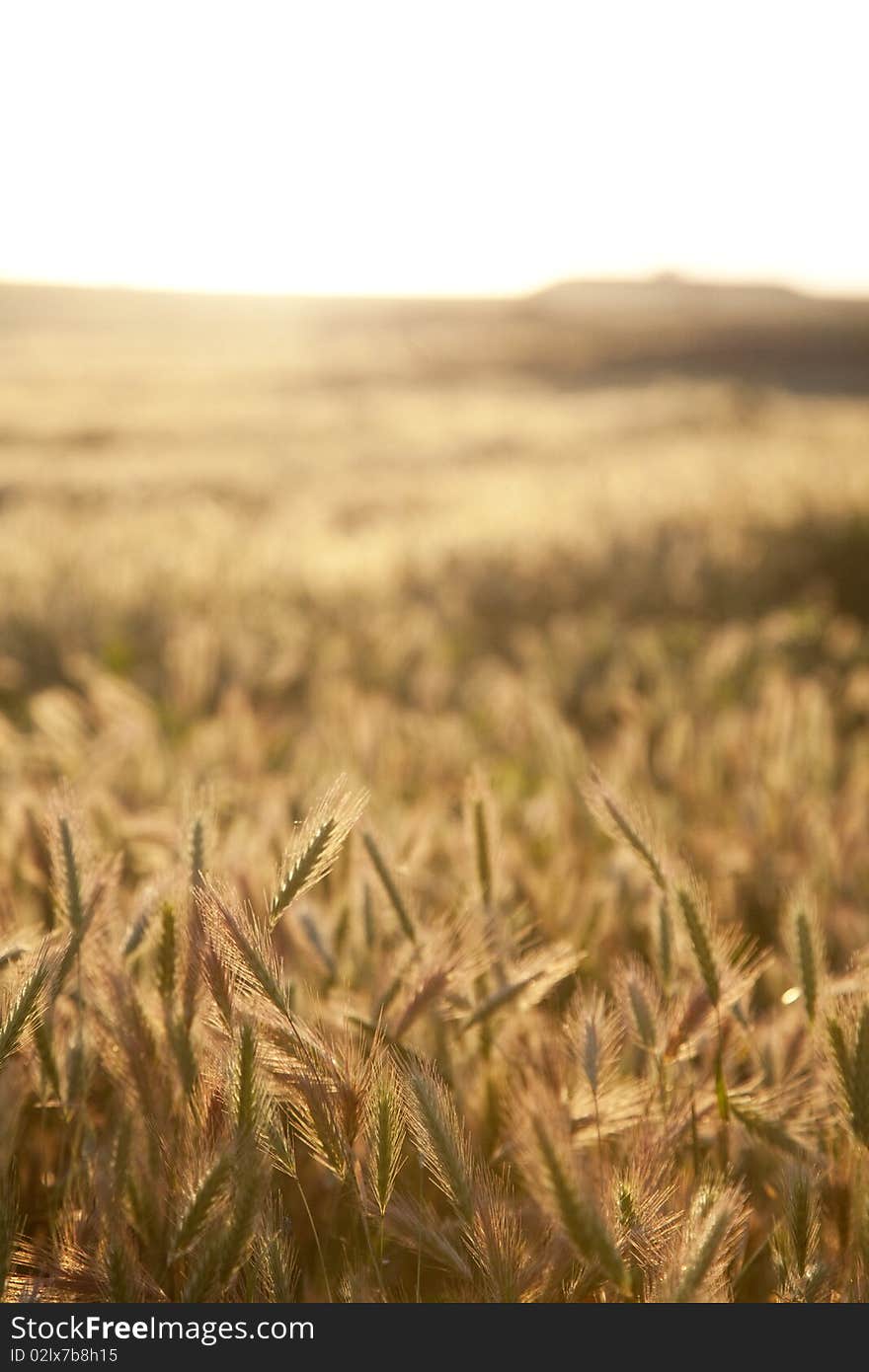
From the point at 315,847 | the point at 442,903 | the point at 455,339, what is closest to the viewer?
the point at 315,847

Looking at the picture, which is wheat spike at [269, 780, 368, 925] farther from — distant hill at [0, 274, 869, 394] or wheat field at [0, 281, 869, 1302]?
distant hill at [0, 274, 869, 394]

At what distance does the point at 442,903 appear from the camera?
1561mm

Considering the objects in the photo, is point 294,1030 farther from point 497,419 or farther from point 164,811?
point 497,419

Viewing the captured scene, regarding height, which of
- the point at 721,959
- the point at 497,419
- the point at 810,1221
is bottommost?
the point at 810,1221

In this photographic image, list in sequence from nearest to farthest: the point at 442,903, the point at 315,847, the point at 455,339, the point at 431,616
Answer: the point at 315,847 < the point at 442,903 < the point at 431,616 < the point at 455,339

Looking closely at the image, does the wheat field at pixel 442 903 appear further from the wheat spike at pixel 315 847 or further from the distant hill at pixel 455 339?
the distant hill at pixel 455 339

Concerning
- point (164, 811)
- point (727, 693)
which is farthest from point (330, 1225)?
point (727, 693)

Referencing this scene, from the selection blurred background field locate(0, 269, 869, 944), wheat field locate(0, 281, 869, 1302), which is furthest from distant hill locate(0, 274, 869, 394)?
wheat field locate(0, 281, 869, 1302)

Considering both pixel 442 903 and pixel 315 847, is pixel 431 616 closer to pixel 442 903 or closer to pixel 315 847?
pixel 442 903

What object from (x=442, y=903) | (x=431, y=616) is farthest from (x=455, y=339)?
(x=442, y=903)

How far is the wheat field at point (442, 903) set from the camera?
72 cm

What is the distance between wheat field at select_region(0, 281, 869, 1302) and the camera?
725 millimetres
